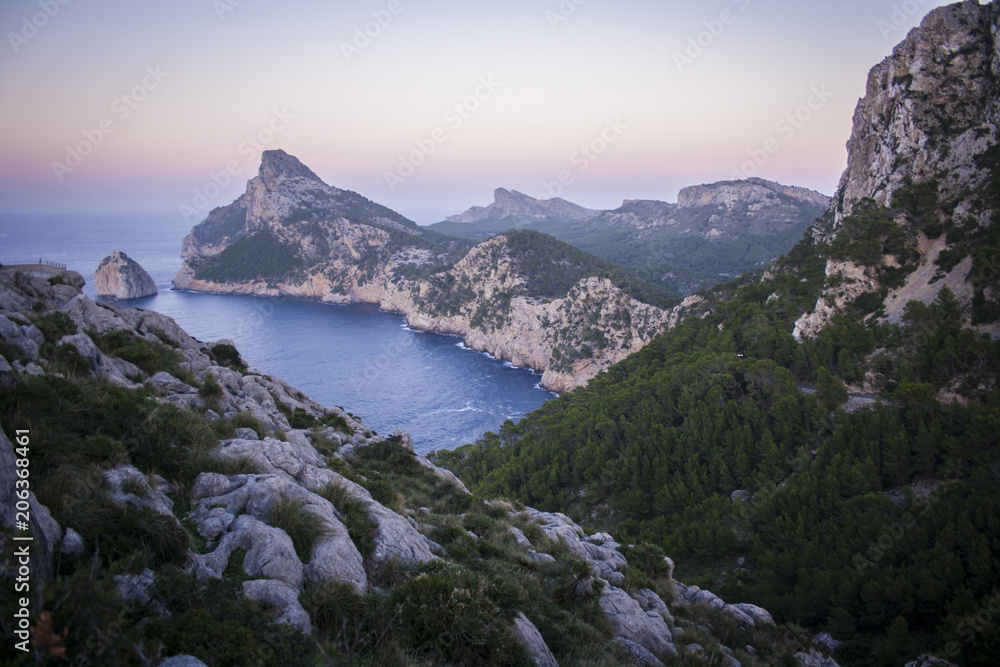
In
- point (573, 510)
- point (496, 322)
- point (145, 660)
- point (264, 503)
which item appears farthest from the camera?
point (496, 322)

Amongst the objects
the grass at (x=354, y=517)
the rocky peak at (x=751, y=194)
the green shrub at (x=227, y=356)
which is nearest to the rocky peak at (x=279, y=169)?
the rocky peak at (x=751, y=194)

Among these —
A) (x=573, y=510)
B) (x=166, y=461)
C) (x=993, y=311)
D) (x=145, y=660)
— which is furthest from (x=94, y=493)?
(x=993, y=311)

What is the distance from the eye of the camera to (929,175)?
104 ft

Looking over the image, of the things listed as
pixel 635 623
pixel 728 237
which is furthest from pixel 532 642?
pixel 728 237

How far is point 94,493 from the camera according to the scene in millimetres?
5746

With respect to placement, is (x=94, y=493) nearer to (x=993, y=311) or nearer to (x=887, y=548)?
(x=887, y=548)

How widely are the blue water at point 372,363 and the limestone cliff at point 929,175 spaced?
37.0m

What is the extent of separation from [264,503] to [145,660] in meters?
3.95

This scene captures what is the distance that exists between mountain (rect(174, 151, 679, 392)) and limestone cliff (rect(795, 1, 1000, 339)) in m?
32.0

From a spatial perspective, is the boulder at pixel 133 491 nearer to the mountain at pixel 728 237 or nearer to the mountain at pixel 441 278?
the mountain at pixel 441 278

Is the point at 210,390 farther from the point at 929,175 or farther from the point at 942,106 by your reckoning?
the point at 942,106

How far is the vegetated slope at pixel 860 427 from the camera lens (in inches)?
546

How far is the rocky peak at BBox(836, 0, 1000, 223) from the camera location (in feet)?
96.6

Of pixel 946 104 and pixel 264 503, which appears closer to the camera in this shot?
pixel 264 503
